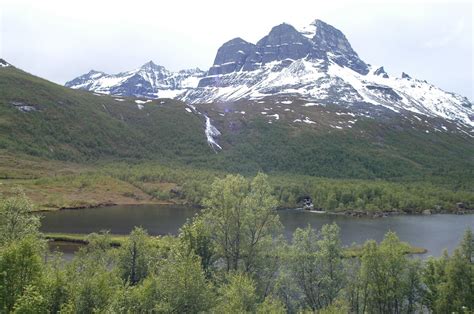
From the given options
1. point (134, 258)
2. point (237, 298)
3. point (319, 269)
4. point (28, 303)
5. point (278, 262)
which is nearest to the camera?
point (28, 303)

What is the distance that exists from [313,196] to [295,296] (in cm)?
12274

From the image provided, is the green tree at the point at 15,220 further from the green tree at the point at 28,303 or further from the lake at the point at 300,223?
the lake at the point at 300,223

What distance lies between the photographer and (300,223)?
129500 mm

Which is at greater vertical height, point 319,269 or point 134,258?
point 134,258

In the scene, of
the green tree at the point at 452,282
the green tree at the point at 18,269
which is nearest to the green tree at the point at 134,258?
the green tree at the point at 18,269

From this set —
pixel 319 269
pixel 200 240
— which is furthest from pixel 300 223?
pixel 200 240

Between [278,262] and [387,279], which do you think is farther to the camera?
[278,262]

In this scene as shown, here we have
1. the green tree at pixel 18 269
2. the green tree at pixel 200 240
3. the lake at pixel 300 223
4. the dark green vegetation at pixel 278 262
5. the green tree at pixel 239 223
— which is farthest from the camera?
the lake at pixel 300 223

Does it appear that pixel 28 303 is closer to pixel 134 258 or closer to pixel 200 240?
pixel 134 258

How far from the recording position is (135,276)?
173ft

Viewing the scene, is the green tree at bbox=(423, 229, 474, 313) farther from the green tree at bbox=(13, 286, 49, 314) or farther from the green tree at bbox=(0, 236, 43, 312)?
the green tree at bbox=(0, 236, 43, 312)

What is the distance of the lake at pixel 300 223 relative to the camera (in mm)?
108062

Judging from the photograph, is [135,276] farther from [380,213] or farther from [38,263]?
[380,213]

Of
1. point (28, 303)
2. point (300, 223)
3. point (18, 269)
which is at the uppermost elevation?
point (18, 269)
